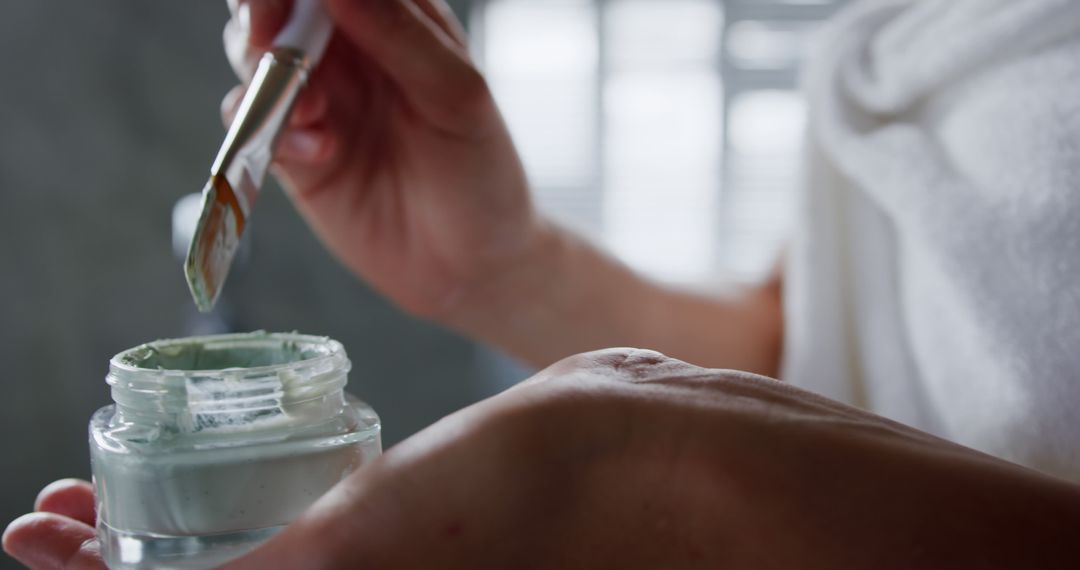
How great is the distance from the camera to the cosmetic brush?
0.29 m

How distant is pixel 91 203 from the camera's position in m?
1.49

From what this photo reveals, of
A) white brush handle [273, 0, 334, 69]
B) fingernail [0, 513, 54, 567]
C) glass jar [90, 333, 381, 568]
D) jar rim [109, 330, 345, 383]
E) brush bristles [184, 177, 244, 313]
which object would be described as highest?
white brush handle [273, 0, 334, 69]

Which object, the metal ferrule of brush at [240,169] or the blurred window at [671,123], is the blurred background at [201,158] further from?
the metal ferrule of brush at [240,169]

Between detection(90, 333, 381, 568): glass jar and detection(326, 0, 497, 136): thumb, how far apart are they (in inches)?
8.8

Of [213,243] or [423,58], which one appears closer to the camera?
[213,243]

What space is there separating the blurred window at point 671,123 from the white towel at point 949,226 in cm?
120

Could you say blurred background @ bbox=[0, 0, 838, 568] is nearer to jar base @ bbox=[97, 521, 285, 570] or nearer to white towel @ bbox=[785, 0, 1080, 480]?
white towel @ bbox=[785, 0, 1080, 480]

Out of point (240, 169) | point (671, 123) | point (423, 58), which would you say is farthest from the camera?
point (671, 123)

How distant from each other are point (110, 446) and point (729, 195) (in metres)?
1.64

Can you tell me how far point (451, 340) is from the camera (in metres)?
1.60

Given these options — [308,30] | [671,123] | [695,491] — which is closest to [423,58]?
[308,30]

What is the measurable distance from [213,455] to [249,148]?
6.3 inches

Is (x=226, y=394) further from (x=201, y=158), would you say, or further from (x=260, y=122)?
(x=201, y=158)

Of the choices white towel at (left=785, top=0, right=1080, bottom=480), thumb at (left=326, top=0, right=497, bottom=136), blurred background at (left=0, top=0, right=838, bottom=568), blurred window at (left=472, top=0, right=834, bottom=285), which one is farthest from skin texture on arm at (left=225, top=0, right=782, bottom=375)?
blurred window at (left=472, top=0, right=834, bottom=285)
